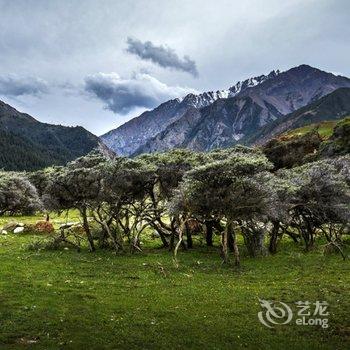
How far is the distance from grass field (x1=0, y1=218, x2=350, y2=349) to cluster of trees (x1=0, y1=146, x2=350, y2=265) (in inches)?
177

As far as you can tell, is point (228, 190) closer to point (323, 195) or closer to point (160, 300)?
point (323, 195)

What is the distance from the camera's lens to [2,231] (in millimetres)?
70750

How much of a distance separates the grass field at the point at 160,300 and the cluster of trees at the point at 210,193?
14.8ft

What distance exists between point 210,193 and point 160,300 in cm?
1567

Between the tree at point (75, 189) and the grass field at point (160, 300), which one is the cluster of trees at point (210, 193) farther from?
the grass field at point (160, 300)

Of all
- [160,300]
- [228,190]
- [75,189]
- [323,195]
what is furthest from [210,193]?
[75,189]

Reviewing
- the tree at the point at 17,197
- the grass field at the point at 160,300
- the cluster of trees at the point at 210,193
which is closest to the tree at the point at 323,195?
the cluster of trees at the point at 210,193

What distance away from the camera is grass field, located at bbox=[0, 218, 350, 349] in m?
21.9

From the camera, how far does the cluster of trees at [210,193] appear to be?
42719mm

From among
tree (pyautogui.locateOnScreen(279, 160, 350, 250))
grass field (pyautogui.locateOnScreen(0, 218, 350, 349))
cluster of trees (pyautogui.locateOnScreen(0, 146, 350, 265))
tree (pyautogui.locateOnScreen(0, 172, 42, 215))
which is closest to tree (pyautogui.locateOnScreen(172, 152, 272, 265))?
cluster of trees (pyautogui.locateOnScreen(0, 146, 350, 265))

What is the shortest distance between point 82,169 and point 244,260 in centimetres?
2050

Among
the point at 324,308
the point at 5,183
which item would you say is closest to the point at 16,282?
the point at 324,308

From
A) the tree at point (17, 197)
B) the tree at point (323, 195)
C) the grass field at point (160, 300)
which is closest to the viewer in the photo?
the grass field at point (160, 300)

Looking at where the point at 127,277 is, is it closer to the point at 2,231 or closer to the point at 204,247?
the point at 204,247
